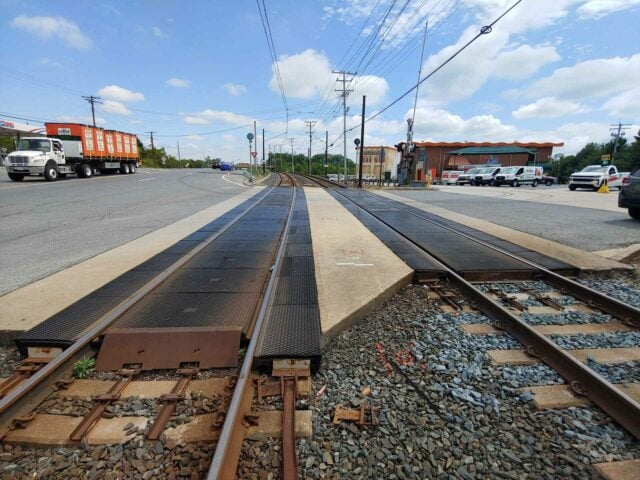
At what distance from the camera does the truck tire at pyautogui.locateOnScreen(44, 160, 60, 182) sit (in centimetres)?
2217

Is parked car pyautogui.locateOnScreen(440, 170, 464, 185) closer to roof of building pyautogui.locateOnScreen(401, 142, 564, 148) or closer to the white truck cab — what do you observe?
roof of building pyautogui.locateOnScreen(401, 142, 564, 148)

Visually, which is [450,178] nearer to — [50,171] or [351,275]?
[50,171]

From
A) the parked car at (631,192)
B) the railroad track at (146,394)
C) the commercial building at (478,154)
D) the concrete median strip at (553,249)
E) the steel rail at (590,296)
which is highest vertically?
the commercial building at (478,154)

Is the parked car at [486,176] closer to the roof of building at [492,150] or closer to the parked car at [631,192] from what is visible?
the roof of building at [492,150]

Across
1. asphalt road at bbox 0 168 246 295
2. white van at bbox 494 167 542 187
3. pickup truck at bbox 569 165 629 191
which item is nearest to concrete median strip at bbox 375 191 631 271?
asphalt road at bbox 0 168 246 295

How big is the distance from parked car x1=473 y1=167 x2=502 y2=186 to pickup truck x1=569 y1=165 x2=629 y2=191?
8669 mm

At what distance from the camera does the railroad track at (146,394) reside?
2.28 meters

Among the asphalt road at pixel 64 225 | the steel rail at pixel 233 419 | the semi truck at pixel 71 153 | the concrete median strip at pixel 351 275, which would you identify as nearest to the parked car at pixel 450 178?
the asphalt road at pixel 64 225

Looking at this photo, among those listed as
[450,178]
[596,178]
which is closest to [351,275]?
[596,178]

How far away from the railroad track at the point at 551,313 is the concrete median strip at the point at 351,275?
0.78 meters

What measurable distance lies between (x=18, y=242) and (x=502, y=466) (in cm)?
936

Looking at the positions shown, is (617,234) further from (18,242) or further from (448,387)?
(18,242)

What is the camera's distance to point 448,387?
290 centimetres

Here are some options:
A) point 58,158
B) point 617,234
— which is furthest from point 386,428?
point 58,158
